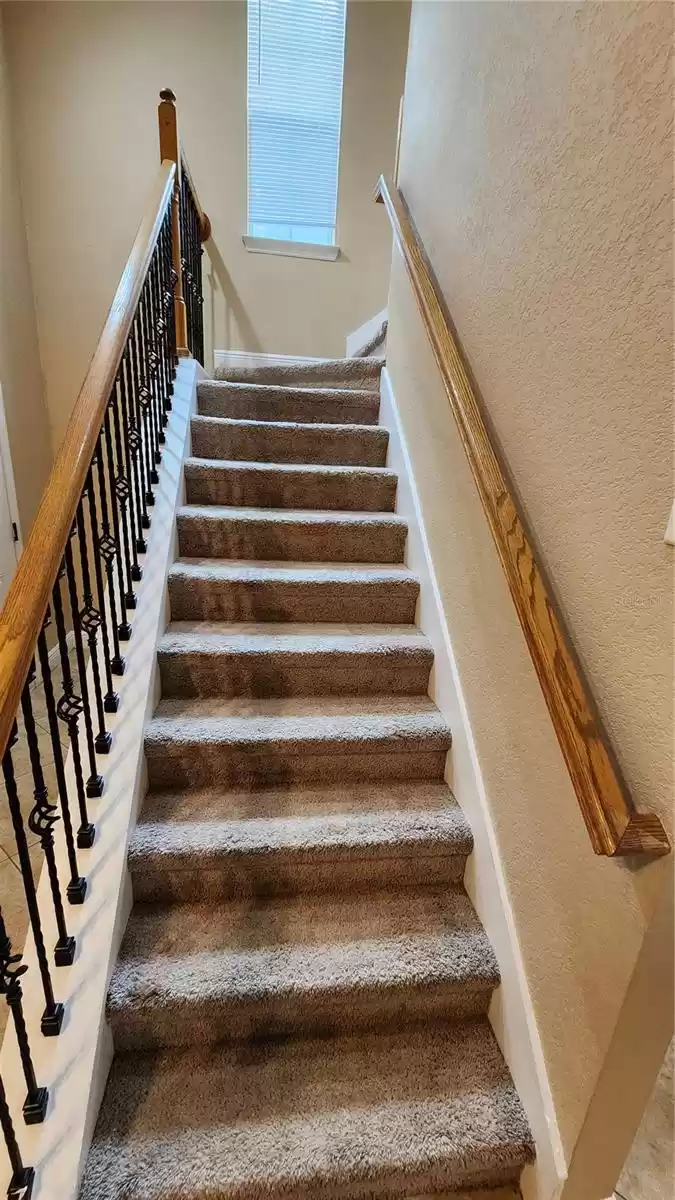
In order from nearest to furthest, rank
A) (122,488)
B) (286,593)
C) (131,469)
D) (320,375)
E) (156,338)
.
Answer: (122,488) < (131,469) < (286,593) < (156,338) < (320,375)

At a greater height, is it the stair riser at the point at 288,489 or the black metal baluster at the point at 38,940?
the stair riser at the point at 288,489

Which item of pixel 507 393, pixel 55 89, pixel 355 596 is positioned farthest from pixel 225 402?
pixel 55 89

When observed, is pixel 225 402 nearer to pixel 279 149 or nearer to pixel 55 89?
pixel 279 149

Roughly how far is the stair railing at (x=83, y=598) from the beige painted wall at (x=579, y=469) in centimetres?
91

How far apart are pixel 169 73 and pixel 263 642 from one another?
360 centimetres

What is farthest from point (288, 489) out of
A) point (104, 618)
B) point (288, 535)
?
point (104, 618)

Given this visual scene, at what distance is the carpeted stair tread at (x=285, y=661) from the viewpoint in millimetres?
1744

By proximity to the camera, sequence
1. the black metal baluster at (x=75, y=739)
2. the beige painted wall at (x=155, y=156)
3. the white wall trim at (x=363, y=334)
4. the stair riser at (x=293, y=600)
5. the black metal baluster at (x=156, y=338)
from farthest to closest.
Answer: the white wall trim at (x=363, y=334), the beige painted wall at (x=155, y=156), the black metal baluster at (x=156, y=338), the stair riser at (x=293, y=600), the black metal baluster at (x=75, y=739)

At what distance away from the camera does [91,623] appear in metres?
1.36

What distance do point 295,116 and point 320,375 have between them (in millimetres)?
1818

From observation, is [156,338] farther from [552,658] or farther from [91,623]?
[552,658]

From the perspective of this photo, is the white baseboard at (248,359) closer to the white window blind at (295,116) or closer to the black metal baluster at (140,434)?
the white window blind at (295,116)

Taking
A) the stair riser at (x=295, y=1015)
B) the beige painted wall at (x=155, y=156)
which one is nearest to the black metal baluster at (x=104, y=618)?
the stair riser at (x=295, y=1015)

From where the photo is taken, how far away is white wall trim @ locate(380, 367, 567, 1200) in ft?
3.65
